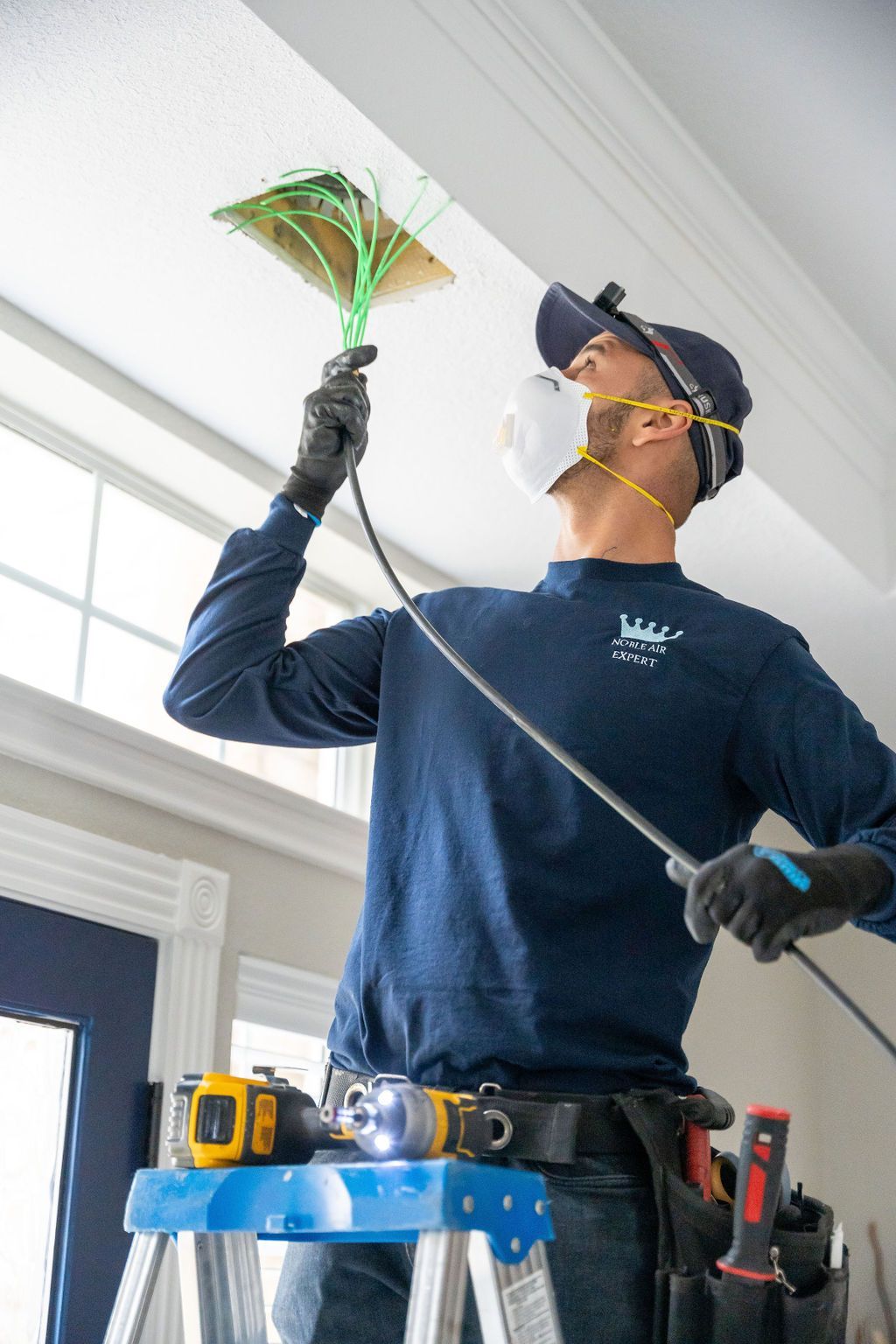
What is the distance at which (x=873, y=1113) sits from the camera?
181 inches

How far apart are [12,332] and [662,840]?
1769 mm

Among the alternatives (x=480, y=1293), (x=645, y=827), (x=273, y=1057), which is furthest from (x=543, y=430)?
(x=273, y=1057)

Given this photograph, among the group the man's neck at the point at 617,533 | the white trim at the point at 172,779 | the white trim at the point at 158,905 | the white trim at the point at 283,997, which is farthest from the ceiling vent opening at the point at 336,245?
the white trim at the point at 283,997

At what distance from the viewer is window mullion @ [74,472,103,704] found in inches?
Result: 97.9

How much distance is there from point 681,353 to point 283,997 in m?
1.52

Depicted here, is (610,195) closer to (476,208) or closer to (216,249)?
(476,208)

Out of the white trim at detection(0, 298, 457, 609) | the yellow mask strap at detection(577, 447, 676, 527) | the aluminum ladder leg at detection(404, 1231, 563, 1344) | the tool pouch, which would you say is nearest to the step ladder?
the aluminum ladder leg at detection(404, 1231, 563, 1344)

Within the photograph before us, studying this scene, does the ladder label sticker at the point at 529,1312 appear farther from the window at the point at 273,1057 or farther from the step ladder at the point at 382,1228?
the window at the point at 273,1057

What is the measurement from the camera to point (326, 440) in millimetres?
1646

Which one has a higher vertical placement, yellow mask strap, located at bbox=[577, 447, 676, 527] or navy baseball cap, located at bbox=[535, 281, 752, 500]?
navy baseball cap, located at bbox=[535, 281, 752, 500]

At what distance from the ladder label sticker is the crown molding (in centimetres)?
158

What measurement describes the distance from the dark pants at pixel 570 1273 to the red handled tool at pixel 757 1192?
108 millimetres

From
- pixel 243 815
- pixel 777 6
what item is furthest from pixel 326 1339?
pixel 777 6

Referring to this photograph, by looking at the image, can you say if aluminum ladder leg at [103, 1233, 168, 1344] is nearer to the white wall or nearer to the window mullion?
the window mullion
